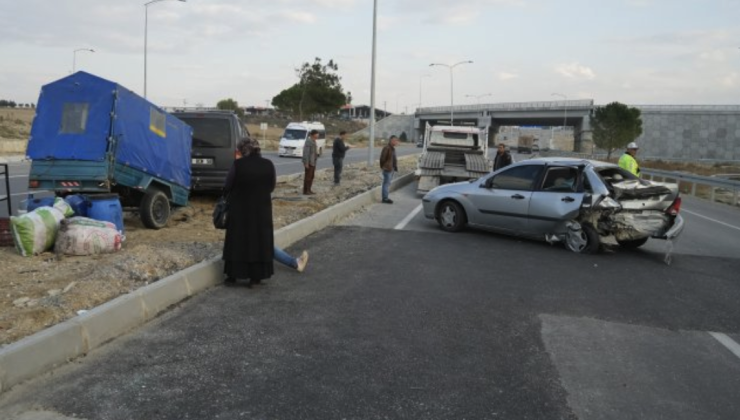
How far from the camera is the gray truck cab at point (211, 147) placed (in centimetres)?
1206

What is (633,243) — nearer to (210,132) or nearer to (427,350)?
(427,350)

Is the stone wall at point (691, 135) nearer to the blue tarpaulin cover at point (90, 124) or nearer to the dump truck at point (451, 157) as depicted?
the dump truck at point (451, 157)

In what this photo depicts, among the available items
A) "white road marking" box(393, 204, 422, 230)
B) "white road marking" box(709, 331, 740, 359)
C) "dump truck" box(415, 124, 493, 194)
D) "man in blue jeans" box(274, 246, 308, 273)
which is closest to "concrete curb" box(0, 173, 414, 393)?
"man in blue jeans" box(274, 246, 308, 273)

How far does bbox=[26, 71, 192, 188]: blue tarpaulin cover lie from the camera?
28.8 feet

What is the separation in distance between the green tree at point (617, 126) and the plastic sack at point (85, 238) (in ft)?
207

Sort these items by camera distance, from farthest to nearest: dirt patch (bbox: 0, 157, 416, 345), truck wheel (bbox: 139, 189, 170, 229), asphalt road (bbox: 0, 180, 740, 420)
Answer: truck wheel (bbox: 139, 189, 170, 229) < dirt patch (bbox: 0, 157, 416, 345) < asphalt road (bbox: 0, 180, 740, 420)

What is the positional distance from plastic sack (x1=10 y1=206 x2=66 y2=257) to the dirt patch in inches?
4.6

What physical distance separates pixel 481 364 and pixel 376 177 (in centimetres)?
1760

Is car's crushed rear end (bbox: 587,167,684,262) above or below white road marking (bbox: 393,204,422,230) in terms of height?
above

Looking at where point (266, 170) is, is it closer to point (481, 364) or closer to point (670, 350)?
Result: point (481, 364)

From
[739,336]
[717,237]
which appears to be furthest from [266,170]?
[717,237]

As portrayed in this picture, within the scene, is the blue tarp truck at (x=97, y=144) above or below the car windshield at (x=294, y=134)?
below

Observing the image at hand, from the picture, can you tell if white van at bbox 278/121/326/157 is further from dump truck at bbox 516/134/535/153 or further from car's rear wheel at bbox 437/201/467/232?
dump truck at bbox 516/134/535/153

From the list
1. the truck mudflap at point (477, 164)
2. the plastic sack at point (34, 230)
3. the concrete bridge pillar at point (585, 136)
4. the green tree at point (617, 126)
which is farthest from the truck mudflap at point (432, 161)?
the concrete bridge pillar at point (585, 136)
